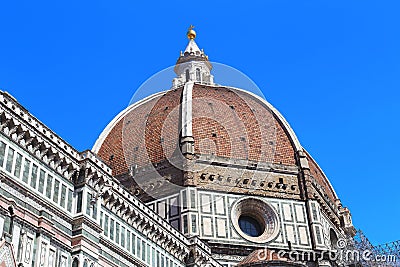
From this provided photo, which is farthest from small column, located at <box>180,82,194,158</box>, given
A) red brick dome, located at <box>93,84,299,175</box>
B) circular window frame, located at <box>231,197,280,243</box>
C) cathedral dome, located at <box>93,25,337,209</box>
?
circular window frame, located at <box>231,197,280,243</box>

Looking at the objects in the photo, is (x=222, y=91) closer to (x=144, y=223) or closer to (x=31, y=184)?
(x=144, y=223)

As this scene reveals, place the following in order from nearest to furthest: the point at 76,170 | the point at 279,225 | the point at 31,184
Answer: the point at 31,184 < the point at 76,170 < the point at 279,225

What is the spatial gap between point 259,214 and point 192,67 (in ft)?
62.6

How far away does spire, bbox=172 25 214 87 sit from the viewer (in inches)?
2073

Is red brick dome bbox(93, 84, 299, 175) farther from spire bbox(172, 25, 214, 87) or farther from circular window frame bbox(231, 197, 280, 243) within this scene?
spire bbox(172, 25, 214, 87)

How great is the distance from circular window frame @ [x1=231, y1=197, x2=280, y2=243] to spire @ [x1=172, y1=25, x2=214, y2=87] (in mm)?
15487

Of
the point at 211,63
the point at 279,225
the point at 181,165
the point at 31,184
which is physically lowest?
the point at 31,184

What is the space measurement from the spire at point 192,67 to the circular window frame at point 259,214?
610 inches

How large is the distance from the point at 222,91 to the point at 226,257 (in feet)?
→ 54.2

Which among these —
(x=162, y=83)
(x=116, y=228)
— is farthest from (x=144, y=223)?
(x=162, y=83)

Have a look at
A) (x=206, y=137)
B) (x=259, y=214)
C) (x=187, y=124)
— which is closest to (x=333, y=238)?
(x=259, y=214)

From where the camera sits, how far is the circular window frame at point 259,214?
38312 millimetres

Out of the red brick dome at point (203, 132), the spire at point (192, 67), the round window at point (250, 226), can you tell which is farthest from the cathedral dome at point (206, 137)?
the spire at point (192, 67)

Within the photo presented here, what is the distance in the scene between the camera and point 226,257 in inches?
1412
